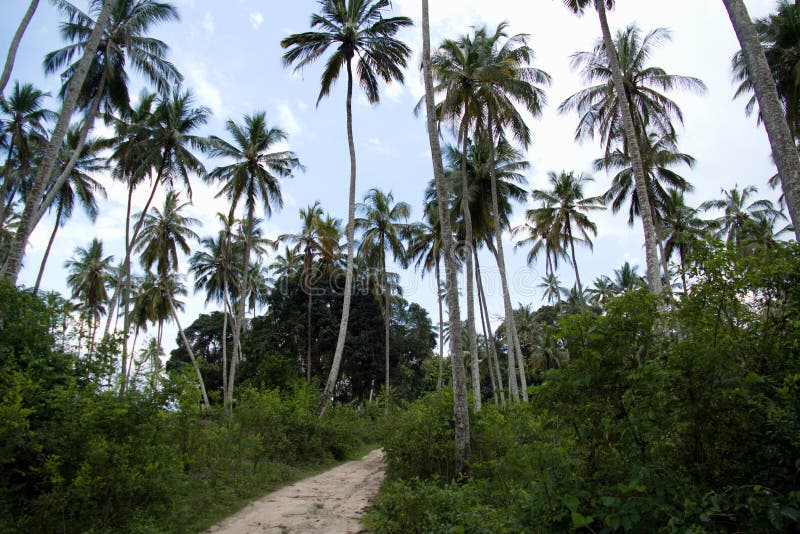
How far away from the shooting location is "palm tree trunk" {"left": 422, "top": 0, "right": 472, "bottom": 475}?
27.4ft

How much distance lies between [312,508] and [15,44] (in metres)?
12.7

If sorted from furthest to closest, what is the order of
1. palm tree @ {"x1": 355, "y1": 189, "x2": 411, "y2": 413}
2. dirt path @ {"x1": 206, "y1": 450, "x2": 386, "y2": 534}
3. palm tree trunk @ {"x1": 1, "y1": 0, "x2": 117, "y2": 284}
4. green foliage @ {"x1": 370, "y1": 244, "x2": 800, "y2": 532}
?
palm tree @ {"x1": 355, "y1": 189, "x2": 411, "y2": 413}
palm tree trunk @ {"x1": 1, "y1": 0, "x2": 117, "y2": 284}
dirt path @ {"x1": 206, "y1": 450, "x2": 386, "y2": 534}
green foliage @ {"x1": 370, "y1": 244, "x2": 800, "y2": 532}

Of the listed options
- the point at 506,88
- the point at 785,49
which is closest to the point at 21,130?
the point at 506,88

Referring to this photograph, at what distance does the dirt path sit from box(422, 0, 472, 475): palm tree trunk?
192 cm

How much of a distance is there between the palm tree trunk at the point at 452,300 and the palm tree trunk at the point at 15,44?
9.76m

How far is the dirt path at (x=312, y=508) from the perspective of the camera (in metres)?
6.38

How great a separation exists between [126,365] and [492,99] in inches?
560

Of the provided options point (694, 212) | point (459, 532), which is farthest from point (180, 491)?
point (694, 212)

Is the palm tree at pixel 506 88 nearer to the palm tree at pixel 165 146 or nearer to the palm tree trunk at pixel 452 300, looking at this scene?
the palm tree trunk at pixel 452 300

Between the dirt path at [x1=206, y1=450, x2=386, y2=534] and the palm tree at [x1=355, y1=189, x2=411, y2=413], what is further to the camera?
the palm tree at [x1=355, y1=189, x2=411, y2=413]

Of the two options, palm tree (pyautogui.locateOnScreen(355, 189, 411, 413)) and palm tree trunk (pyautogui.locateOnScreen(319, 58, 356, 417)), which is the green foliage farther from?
palm tree (pyautogui.locateOnScreen(355, 189, 411, 413))

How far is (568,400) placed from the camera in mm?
3469

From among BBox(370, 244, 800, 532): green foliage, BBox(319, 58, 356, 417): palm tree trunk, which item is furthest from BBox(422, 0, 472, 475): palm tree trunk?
BBox(319, 58, 356, 417): palm tree trunk

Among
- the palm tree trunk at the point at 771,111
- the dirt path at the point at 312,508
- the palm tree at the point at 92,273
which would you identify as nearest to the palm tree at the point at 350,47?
the dirt path at the point at 312,508
